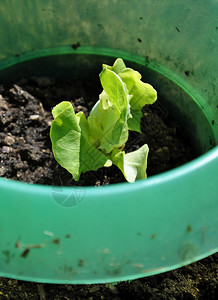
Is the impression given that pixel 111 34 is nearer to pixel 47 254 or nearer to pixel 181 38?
pixel 181 38

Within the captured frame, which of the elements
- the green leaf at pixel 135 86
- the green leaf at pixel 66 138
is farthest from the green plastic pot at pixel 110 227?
the green leaf at pixel 135 86

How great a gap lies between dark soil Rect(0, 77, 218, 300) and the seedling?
11 cm

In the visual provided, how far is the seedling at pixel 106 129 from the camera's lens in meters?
0.84

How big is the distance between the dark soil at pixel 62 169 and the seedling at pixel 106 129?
11 cm

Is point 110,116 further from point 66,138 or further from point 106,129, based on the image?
point 66,138

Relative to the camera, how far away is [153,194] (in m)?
0.57

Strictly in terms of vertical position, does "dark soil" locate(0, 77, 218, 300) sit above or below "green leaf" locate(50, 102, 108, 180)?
below

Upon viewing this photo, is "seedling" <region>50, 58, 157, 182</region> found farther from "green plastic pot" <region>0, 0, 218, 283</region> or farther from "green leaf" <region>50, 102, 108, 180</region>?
"green plastic pot" <region>0, 0, 218, 283</region>

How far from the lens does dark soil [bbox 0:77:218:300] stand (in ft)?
3.35

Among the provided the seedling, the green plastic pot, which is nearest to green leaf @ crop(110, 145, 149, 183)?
the seedling

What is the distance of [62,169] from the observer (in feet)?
3.44

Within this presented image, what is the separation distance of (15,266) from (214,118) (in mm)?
660

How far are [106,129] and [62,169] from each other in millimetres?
169

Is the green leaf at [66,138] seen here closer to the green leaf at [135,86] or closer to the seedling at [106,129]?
the seedling at [106,129]
